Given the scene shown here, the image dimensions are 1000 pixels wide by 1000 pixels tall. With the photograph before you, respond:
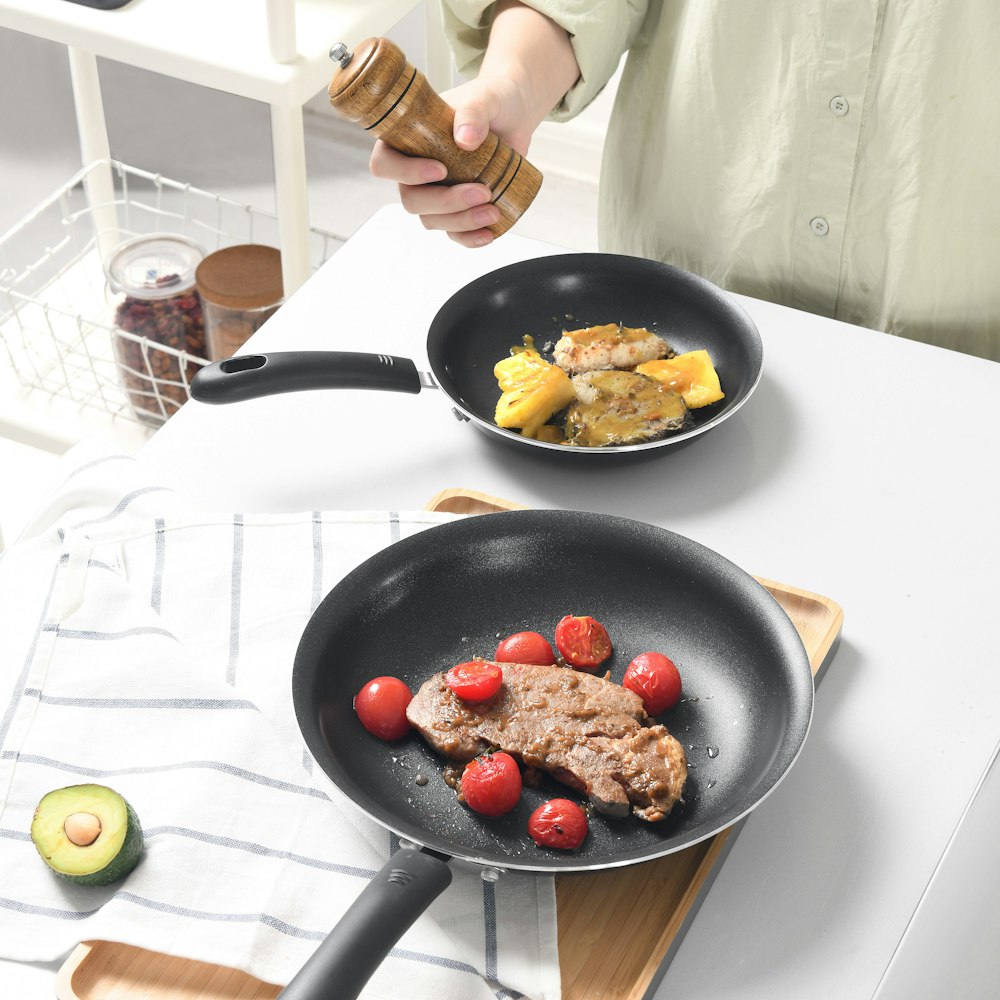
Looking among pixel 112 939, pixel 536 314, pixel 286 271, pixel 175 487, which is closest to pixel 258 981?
pixel 112 939

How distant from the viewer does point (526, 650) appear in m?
0.83

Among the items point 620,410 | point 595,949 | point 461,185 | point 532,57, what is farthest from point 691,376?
point 595,949

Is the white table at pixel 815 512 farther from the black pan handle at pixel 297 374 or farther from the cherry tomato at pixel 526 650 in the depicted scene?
the cherry tomato at pixel 526 650

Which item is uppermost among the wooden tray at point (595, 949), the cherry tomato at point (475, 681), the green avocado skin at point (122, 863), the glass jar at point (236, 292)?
the cherry tomato at point (475, 681)

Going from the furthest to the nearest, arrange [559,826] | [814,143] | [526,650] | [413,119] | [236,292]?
[236,292] < [814,143] < [413,119] < [526,650] < [559,826]

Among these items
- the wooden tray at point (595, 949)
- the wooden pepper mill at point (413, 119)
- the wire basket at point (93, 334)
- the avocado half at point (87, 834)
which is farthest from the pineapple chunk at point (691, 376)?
the wire basket at point (93, 334)

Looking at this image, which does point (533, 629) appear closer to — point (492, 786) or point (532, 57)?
point (492, 786)

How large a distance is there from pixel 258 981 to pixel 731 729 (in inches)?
13.0

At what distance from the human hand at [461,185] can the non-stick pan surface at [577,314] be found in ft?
0.25

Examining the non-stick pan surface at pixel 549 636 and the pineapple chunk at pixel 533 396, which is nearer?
the non-stick pan surface at pixel 549 636

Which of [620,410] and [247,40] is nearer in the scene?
[620,410]

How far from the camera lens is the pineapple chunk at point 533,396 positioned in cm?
101

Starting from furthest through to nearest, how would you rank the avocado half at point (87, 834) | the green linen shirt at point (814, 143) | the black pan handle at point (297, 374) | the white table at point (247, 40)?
the white table at point (247, 40) < the green linen shirt at point (814, 143) < the black pan handle at point (297, 374) < the avocado half at point (87, 834)

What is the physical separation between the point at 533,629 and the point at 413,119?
401 mm
